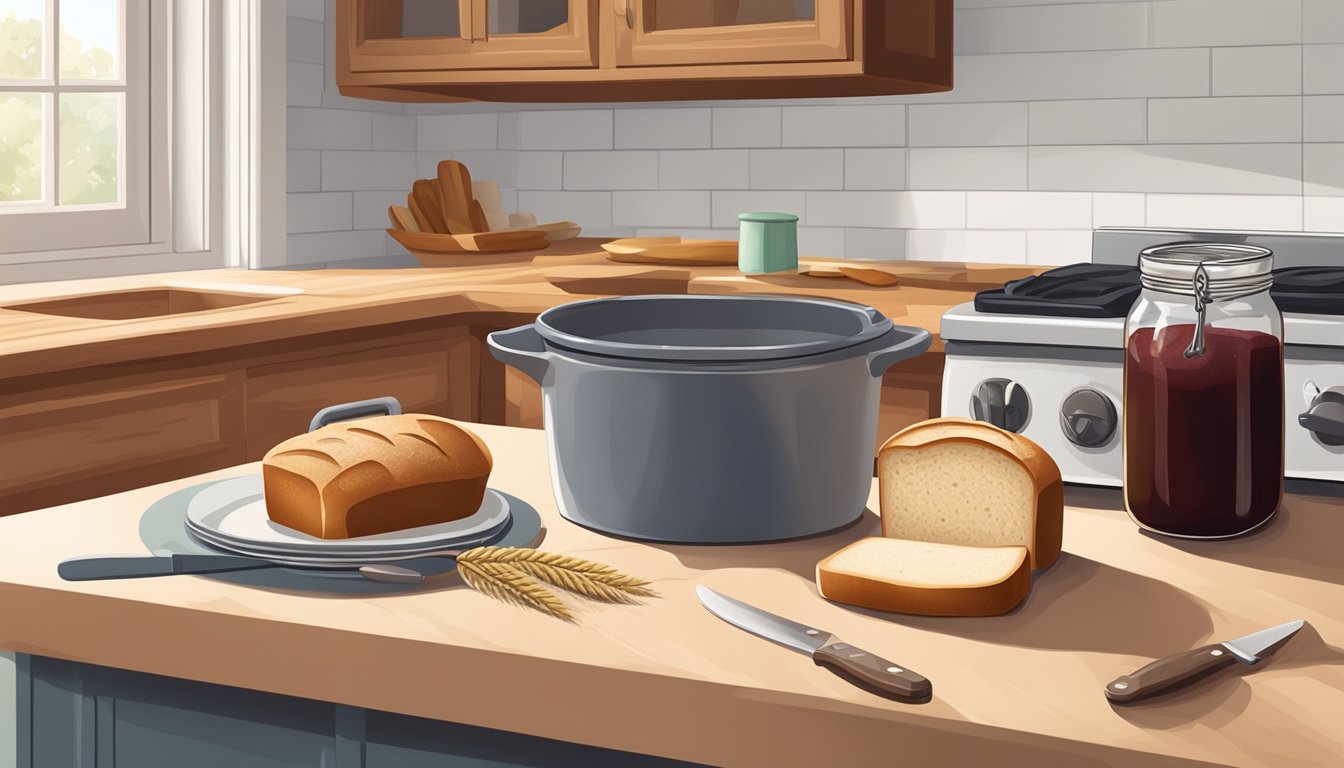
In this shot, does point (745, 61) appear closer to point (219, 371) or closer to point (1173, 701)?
point (219, 371)

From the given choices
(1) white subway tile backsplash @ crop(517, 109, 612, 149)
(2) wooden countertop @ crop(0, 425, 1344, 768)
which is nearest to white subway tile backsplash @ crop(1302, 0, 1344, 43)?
(1) white subway tile backsplash @ crop(517, 109, 612, 149)

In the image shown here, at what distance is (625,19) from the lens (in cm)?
307

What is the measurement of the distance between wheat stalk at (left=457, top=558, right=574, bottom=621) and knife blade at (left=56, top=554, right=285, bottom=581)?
0.41 feet

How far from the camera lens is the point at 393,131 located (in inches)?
150

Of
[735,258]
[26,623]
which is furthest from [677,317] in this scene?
[735,258]

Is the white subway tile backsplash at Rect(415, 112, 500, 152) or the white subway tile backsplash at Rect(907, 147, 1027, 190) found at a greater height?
the white subway tile backsplash at Rect(415, 112, 500, 152)

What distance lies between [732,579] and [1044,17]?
2.66 meters

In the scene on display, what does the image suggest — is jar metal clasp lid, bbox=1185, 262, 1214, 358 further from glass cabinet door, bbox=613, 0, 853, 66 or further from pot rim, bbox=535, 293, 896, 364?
glass cabinet door, bbox=613, 0, 853, 66

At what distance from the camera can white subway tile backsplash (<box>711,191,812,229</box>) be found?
11.5 ft

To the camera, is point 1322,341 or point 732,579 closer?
point 732,579

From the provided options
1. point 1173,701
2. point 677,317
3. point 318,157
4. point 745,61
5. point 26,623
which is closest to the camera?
point 1173,701

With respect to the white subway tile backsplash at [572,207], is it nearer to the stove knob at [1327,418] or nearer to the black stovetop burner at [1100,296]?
the black stovetop burner at [1100,296]

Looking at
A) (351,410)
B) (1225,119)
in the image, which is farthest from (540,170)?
(351,410)

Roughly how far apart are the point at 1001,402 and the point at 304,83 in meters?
2.40
